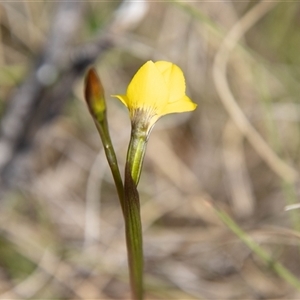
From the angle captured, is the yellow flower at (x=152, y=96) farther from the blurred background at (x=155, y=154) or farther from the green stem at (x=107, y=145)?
the blurred background at (x=155, y=154)

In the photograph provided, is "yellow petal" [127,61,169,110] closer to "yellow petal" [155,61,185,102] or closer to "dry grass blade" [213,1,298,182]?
"yellow petal" [155,61,185,102]

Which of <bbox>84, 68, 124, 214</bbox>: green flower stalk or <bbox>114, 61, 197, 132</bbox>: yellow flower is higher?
<bbox>114, 61, 197, 132</bbox>: yellow flower

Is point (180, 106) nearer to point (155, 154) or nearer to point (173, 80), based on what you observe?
point (173, 80)

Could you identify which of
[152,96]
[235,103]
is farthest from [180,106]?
[235,103]

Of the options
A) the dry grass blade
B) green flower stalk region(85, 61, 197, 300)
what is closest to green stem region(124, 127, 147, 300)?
green flower stalk region(85, 61, 197, 300)

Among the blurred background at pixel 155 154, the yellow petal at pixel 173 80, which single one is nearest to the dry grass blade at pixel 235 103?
the blurred background at pixel 155 154

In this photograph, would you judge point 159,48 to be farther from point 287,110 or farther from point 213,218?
point 213,218

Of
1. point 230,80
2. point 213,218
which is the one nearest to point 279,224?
point 213,218
